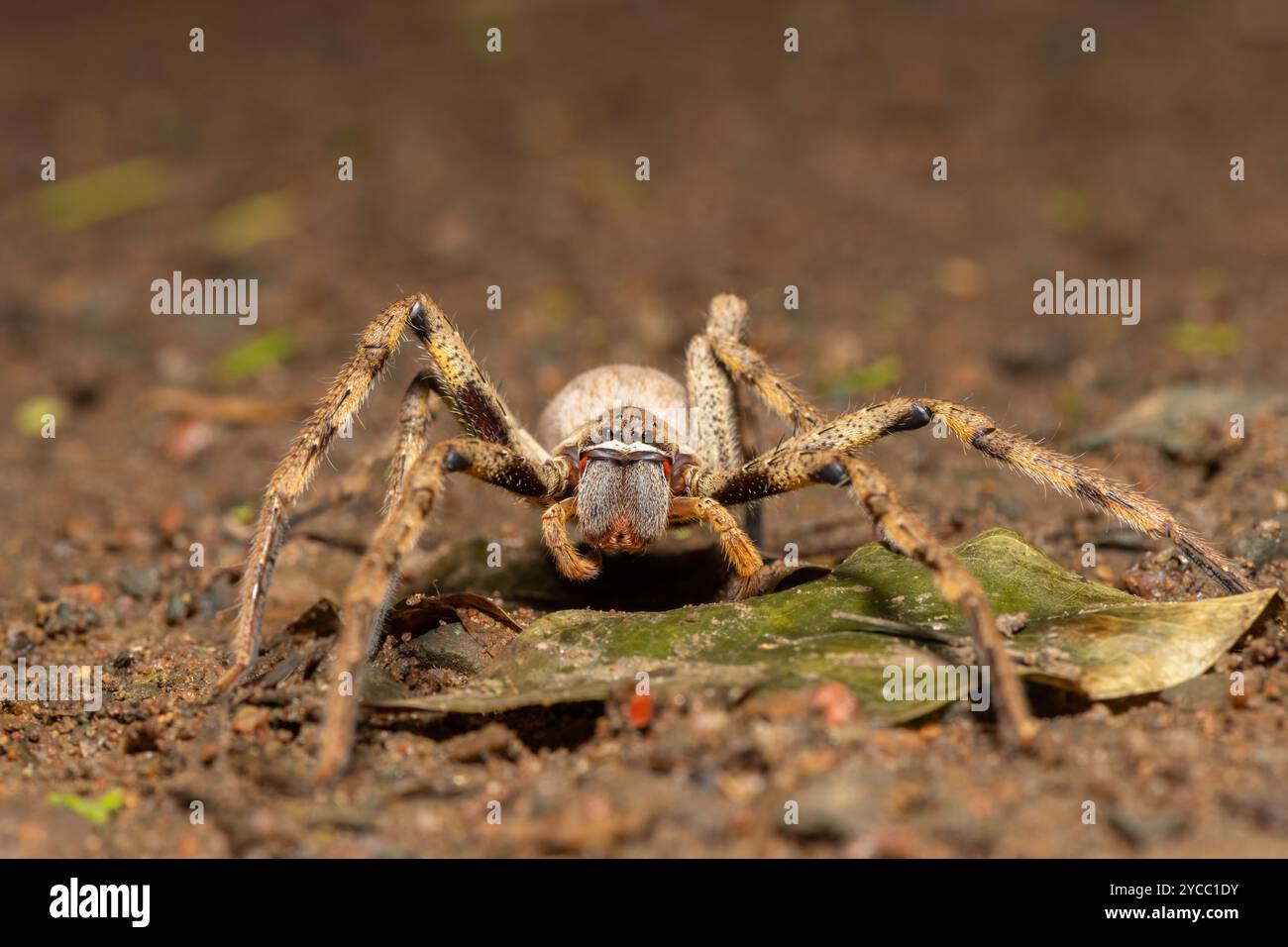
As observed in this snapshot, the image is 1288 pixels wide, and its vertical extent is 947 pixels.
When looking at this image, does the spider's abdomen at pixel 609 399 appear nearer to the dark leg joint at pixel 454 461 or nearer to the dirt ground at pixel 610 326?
the dirt ground at pixel 610 326

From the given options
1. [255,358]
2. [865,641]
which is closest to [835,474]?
[865,641]

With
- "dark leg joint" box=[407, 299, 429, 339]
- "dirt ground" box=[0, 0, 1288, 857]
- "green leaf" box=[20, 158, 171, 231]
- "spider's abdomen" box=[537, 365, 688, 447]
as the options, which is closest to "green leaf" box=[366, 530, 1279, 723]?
"dirt ground" box=[0, 0, 1288, 857]

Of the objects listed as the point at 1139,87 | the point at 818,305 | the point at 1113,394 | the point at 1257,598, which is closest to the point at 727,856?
the point at 1257,598

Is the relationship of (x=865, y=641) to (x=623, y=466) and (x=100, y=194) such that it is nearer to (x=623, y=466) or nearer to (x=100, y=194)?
(x=623, y=466)

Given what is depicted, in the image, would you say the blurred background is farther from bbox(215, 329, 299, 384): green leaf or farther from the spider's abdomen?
the spider's abdomen

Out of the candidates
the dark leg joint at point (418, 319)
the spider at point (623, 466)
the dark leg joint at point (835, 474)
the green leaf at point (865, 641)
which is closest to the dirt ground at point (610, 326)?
the green leaf at point (865, 641)
